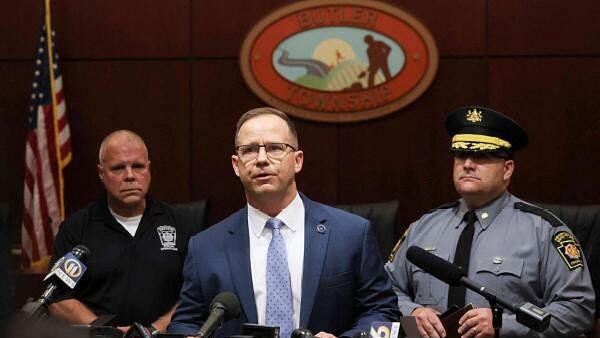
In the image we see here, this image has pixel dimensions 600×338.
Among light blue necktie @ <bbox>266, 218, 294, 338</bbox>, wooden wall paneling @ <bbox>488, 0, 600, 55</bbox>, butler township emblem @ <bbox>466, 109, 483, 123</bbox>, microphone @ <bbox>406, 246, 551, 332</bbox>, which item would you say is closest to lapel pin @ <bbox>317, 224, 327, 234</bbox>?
light blue necktie @ <bbox>266, 218, 294, 338</bbox>

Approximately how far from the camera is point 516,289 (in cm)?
346

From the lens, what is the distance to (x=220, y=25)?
5.43 meters

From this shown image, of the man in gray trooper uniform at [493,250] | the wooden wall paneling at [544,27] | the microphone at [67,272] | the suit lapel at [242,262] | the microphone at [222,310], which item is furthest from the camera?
the wooden wall paneling at [544,27]

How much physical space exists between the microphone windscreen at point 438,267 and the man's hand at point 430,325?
618 millimetres

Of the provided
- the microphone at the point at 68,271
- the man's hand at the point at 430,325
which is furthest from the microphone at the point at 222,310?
the man's hand at the point at 430,325

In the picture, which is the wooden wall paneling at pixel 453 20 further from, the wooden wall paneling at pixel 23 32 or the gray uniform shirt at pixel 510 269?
the wooden wall paneling at pixel 23 32

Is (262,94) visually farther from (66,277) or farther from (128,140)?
(66,277)

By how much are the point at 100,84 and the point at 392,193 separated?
1.85 metres

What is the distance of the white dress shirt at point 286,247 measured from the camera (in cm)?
286

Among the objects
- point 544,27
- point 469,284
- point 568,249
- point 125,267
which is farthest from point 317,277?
point 544,27

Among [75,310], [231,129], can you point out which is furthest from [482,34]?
[75,310]

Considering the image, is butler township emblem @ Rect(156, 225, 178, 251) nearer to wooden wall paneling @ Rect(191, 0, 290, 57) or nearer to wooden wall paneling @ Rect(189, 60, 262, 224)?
wooden wall paneling @ Rect(189, 60, 262, 224)

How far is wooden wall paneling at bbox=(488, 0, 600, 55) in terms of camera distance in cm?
525

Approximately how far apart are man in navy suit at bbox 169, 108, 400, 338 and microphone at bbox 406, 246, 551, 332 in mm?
361
